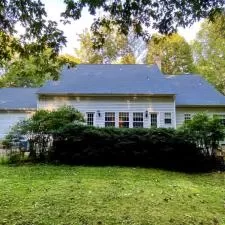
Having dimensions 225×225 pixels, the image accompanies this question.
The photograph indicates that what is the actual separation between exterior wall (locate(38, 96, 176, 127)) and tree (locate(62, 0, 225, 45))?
1741cm

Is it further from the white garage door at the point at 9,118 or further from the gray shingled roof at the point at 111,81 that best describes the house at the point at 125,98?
the white garage door at the point at 9,118

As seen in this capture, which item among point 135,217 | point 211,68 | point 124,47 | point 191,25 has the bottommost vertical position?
point 135,217

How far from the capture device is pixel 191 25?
23.0ft

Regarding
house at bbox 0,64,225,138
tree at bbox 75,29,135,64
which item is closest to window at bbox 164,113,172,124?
house at bbox 0,64,225,138

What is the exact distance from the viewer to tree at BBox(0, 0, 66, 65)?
24.4ft

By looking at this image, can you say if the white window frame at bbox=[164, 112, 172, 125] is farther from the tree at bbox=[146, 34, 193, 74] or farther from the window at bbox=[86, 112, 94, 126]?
the tree at bbox=[146, 34, 193, 74]

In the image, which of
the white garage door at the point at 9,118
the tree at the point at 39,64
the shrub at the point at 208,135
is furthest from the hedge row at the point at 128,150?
the white garage door at the point at 9,118

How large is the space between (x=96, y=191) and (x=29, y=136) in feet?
23.4

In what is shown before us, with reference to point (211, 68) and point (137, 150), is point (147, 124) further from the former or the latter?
point (211, 68)

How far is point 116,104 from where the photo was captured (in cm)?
2517

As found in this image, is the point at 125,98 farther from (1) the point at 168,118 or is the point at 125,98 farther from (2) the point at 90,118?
(1) the point at 168,118

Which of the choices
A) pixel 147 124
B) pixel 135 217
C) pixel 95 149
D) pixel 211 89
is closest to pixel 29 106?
pixel 147 124

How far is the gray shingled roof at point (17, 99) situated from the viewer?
29062 mm

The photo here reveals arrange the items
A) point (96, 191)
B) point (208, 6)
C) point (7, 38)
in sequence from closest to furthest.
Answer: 1. point (208, 6)
2. point (7, 38)
3. point (96, 191)
